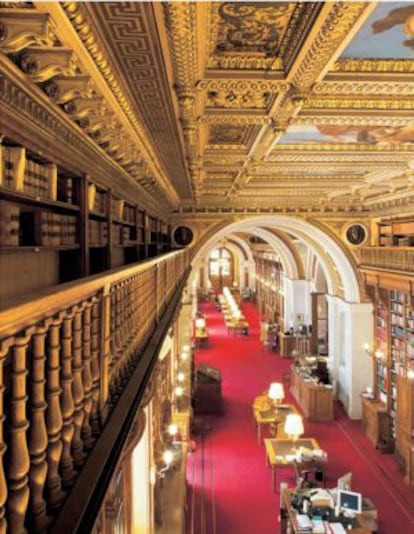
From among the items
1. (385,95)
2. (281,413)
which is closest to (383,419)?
(281,413)

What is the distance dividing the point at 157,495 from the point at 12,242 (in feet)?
14.9

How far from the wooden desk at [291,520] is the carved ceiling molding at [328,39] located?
5828mm

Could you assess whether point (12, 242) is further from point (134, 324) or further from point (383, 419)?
point (383, 419)

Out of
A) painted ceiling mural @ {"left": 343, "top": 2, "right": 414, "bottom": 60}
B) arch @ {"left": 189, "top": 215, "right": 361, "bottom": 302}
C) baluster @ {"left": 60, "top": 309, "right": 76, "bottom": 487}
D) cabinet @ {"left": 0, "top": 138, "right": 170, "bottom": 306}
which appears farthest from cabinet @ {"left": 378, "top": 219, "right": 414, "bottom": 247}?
baluster @ {"left": 60, "top": 309, "right": 76, "bottom": 487}

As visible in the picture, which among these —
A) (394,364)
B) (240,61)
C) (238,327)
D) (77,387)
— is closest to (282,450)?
(394,364)

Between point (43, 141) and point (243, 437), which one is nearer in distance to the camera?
point (43, 141)

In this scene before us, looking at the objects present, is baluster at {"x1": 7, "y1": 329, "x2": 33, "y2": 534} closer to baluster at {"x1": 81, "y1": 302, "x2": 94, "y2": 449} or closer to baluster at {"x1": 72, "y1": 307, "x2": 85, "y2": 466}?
baluster at {"x1": 72, "y1": 307, "x2": 85, "y2": 466}

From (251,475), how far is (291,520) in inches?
115

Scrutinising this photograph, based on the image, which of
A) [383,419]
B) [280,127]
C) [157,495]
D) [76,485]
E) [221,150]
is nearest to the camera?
[76,485]

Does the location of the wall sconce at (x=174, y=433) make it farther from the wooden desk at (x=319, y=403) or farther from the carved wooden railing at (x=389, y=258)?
the carved wooden railing at (x=389, y=258)

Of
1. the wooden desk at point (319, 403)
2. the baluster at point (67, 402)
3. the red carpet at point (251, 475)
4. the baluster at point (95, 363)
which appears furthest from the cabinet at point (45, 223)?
the wooden desk at point (319, 403)

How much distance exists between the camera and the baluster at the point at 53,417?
1.66m

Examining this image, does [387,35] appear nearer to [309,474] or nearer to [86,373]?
[86,373]

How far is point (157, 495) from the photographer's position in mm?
6137
